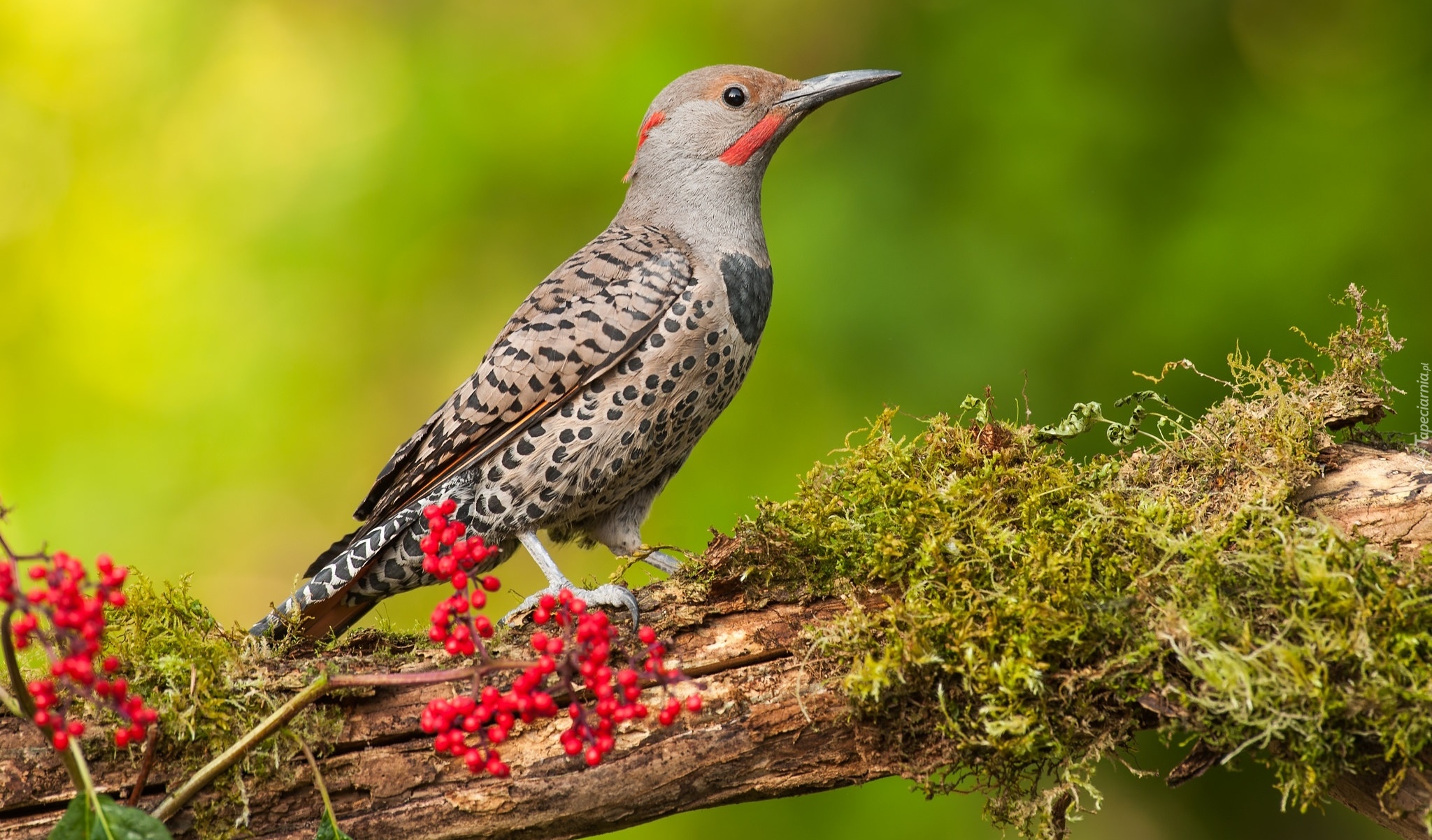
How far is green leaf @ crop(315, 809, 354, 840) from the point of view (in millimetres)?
2359

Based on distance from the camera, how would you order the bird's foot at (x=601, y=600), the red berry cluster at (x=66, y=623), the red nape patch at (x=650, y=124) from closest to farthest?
the red berry cluster at (x=66, y=623) → the bird's foot at (x=601, y=600) → the red nape patch at (x=650, y=124)

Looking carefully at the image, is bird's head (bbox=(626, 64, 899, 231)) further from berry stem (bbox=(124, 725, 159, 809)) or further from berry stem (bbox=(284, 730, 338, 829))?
berry stem (bbox=(124, 725, 159, 809))

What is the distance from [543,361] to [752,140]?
130 centimetres

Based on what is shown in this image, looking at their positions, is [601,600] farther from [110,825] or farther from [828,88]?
[828,88]

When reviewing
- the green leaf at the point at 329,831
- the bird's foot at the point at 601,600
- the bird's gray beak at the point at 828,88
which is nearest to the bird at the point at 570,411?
the bird's foot at the point at 601,600

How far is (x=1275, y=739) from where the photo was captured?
90.7 inches

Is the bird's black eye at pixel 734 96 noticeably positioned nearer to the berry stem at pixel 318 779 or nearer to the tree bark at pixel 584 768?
the tree bark at pixel 584 768

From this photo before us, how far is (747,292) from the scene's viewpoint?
3.83 meters

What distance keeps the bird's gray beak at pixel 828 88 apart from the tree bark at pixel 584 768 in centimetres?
232

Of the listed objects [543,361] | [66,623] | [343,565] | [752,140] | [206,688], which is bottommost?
[66,623]

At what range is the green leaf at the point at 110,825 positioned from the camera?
79.1 inches

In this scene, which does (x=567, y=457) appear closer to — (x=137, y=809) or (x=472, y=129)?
(x=137, y=809)

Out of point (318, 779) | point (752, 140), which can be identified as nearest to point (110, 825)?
point (318, 779)

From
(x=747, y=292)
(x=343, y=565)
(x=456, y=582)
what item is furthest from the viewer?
(x=747, y=292)
